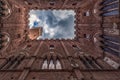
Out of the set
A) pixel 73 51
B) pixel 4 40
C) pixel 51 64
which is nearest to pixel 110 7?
pixel 73 51

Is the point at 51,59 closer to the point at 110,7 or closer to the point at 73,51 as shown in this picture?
the point at 73,51

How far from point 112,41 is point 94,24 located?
239 inches

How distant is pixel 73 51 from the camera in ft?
104

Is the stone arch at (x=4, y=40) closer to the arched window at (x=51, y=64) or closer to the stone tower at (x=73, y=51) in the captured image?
the stone tower at (x=73, y=51)

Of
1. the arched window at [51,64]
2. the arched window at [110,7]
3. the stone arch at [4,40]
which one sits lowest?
the arched window at [51,64]

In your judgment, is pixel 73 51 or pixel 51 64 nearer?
pixel 51 64

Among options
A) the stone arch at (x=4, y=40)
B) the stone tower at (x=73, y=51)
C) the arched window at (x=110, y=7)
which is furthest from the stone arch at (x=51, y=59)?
the arched window at (x=110, y=7)

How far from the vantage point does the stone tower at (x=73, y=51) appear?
21141mm

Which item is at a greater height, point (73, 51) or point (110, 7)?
point (110, 7)

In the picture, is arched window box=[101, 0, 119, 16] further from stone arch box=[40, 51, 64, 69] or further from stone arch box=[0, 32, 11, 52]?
stone arch box=[0, 32, 11, 52]

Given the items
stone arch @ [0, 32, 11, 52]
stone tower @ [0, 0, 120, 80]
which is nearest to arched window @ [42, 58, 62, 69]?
stone tower @ [0, 0, 120, 80]

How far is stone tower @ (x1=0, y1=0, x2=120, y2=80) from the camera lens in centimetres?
2114

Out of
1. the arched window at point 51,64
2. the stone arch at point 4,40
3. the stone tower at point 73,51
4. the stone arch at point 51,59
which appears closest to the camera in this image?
the stone tower at point 73,51

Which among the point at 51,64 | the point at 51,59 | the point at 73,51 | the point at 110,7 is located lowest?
the point at 51,64
